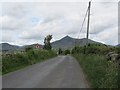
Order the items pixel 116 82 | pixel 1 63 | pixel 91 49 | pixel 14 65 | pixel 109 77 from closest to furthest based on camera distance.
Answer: pixel 116 82 < pixel 109 77 < pixel 1 63 < pixel 14 65 < pixel 91 49

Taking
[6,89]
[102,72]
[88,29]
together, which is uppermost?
[88,29]

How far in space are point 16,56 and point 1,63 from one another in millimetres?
6846

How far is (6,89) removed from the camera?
1430cm

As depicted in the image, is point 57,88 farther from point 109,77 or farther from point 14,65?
point 14,65

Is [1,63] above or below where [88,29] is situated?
Result: below

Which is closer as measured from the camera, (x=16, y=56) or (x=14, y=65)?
(x=14, y=65)

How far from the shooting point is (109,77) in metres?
12.0

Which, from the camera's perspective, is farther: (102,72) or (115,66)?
(102,72)

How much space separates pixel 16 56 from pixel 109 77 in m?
22.1

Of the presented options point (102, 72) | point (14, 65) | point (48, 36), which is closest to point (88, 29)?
point (14, 65)

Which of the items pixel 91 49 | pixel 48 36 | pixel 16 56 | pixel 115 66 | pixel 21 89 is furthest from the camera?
pixel 48 36

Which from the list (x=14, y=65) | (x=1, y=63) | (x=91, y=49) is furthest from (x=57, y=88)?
(x=91, y=49)

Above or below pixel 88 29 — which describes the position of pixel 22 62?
below

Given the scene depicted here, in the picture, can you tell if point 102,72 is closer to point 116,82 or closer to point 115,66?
point 115,66
